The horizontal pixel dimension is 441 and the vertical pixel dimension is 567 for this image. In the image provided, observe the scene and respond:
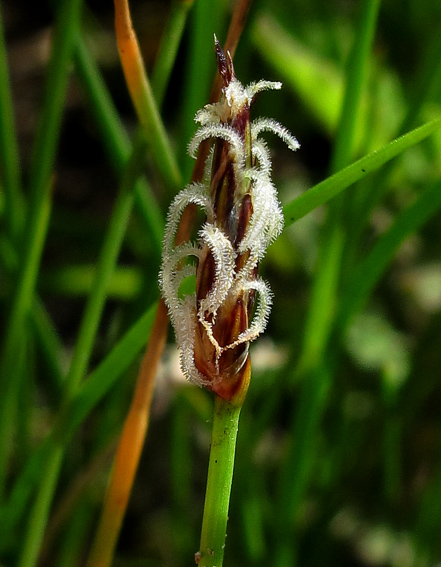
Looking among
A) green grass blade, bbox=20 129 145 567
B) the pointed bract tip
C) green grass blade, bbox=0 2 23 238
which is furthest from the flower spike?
green grass blade, bbox=0 2 23 238

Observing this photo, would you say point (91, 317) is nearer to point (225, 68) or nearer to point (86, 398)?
point (86, 398)

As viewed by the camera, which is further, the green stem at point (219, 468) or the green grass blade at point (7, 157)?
the green grass blade at point (7, 157)

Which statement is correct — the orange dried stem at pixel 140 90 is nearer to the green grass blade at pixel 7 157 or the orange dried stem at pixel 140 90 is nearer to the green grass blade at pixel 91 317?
the green grass blade at pixel 91 317

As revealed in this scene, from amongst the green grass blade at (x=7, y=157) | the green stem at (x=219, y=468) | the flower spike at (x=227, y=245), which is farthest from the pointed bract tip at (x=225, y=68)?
the green grass blade at (x=7, y=157)

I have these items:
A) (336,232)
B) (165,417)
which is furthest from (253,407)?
(336,232)

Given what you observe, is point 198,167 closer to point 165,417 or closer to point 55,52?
point 55,52

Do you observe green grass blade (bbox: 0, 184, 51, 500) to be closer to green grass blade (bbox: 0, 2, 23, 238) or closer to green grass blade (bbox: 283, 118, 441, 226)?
green grass blade (bbox: 0, 2, 23, 238)
